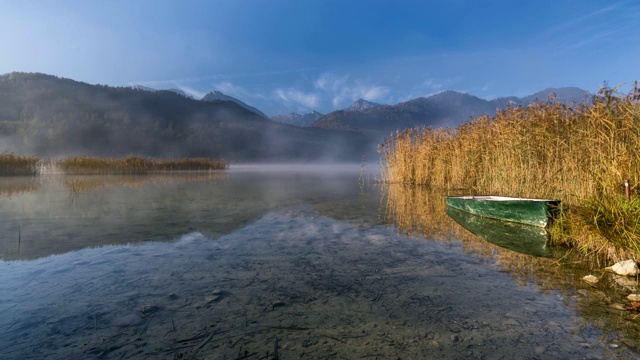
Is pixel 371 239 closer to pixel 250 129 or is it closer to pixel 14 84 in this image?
pixel 250 129

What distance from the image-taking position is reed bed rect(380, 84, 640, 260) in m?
4.72

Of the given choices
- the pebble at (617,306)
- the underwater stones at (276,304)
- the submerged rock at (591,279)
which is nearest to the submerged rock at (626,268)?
the submerged rock at (591,279)

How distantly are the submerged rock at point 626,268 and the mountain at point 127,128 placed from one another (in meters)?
77.3

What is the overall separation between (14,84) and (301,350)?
118153mm

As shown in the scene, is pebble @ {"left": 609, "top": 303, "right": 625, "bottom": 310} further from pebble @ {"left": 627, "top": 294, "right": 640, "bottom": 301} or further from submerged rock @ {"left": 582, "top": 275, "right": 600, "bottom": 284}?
submerged rock @ {"left": 582, "top": 275, "right": 600, "bottom": 284}

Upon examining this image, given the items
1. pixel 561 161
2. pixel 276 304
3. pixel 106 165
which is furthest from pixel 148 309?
pixel 106 165

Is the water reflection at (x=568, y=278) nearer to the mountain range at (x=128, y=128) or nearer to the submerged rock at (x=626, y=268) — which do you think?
the submerged rock at (x=626, y=268)

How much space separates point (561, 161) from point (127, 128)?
90515 mm

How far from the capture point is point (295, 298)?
3.45 meters

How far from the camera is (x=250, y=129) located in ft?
346

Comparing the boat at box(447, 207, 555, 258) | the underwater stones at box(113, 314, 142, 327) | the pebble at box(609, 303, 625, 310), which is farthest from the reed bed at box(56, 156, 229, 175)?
the pebble at box(609, 303, 625, 310)

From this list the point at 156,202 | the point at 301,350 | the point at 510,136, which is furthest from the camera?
the point at 156,202

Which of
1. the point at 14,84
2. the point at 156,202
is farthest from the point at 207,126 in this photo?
the point at 156,202

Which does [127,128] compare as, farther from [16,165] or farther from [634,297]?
[634,297]
